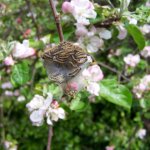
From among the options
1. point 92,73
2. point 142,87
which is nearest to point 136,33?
point 92,73

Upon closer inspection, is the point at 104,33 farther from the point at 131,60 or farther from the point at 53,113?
the point at 131,60

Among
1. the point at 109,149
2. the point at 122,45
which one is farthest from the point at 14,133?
the point at 122,45

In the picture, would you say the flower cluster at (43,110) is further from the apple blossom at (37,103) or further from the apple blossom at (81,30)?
the apple blossom at (81,30)

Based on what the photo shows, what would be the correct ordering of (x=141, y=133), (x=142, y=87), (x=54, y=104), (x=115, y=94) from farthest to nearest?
1. (x=141, y=133)
2. (x=142, y=87)
3. (x=115, y=94)
4. (x=54, y=104)

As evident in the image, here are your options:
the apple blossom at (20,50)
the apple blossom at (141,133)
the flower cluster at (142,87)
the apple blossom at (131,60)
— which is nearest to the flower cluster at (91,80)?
the apple blossom at (20,50)

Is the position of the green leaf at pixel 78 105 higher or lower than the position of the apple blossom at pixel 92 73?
lower

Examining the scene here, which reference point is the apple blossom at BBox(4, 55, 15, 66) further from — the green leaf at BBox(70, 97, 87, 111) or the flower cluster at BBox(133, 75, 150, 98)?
the flower cluster at BBox(133, 75, 150, 98)

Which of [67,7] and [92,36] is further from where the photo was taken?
[92,36]

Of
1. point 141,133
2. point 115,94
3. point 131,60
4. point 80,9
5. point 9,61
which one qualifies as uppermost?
point 80,9

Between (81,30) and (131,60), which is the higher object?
(81,30)
